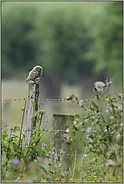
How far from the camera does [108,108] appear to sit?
3.56 metres

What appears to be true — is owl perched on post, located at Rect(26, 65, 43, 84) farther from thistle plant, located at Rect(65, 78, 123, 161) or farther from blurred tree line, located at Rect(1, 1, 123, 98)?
blurred tree line, located at Rect(1, 1, 123, 98)

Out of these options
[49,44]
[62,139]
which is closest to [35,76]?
[62,139]

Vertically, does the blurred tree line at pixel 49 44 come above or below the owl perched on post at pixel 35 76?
above

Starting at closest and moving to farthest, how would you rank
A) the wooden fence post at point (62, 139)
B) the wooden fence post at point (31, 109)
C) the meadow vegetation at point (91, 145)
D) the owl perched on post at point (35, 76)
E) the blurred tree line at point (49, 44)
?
1. the meadow vegetation at point (91, 145)
2. the wooden fence post at point (31, 109)
3. the wooden fence post at point (62, 139)
4. the owl perched on post at point (35, 76)
5. the blurred tree line at point (49, 44)

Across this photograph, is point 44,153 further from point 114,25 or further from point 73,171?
point 114,25

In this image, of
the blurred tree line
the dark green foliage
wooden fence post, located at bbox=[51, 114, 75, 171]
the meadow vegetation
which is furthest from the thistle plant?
the dark green foliage

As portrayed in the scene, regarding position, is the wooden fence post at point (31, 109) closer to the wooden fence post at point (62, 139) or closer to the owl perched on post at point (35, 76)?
the owl perched on post at point (35, 76)

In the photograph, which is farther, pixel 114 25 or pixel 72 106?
pixel 72 106

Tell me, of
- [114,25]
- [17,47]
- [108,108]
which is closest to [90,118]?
[108,108]

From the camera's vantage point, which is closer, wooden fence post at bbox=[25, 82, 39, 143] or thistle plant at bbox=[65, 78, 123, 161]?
thistle plant at bbox=[65, 78, 123, 161]

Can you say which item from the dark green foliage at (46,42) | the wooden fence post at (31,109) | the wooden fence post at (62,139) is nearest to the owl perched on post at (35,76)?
the wooden fence post at (31,109)

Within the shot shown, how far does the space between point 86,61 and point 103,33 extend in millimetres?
7644

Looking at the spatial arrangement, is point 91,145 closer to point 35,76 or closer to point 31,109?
point 31,109

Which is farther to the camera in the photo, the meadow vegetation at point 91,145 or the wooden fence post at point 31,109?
the wooden fence post at point 31,109
